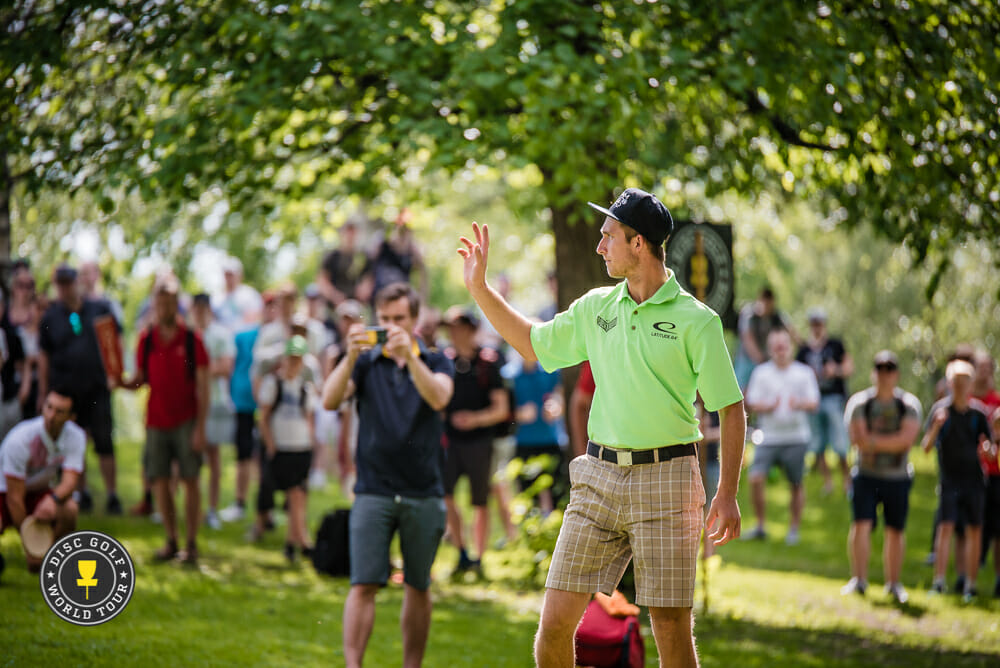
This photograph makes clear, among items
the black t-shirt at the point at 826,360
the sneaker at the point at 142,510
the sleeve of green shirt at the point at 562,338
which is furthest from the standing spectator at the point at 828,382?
the sleeve of green shirt at the point at 562,338

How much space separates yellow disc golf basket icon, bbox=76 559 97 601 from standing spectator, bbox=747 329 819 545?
845cm

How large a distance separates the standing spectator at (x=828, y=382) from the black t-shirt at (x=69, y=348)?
9.90 m

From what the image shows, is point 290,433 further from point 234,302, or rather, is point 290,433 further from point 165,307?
point 234,302

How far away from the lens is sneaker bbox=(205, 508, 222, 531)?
11750 millimetres

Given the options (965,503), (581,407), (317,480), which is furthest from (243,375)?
(965,503)

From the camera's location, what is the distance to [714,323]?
466 centimetres

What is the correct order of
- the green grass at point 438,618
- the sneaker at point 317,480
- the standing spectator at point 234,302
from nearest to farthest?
1. the green grass at point 438,618
2. the standing spectator at point 234,302
3. the sneaker at point 317,480

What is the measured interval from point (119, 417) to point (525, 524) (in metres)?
15.0

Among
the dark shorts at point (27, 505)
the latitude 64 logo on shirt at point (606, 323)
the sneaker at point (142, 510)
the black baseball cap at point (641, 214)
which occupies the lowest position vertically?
the sneaker at point (142, 510)

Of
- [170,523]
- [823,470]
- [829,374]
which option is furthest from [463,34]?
[823,470]

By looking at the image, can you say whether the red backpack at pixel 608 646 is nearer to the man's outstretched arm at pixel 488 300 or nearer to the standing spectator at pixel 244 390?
the man's outstretched arm at pixel 488 300

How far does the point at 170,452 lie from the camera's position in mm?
9719

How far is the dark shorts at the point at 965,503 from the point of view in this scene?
1066 cm

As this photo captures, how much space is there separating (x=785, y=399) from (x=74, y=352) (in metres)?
7.89
